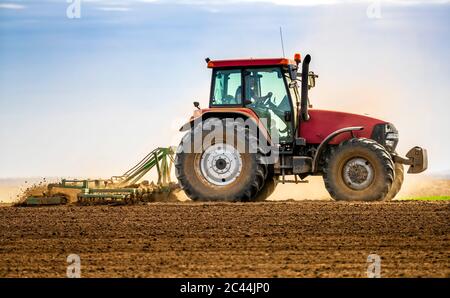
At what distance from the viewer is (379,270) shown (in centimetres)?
966

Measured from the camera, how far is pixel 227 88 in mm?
16359

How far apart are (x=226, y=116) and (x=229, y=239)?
15.1 ft

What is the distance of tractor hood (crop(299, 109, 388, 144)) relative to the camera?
16109 millimetres

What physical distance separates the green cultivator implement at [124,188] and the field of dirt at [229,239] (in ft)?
2.13

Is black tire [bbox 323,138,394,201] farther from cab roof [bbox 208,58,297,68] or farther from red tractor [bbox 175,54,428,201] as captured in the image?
cab roof [bbox 208,58,297,68]

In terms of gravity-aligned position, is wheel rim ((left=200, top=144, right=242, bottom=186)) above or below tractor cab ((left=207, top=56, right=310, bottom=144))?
below

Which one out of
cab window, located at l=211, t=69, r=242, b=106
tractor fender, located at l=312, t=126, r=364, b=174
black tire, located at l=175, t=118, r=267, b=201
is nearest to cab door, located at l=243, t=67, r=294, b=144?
cab window, located at l=211, t=69, r=242, b=106

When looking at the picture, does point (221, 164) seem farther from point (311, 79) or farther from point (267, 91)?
point (311, 79)

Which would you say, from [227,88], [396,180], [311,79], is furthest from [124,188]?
[396,180]

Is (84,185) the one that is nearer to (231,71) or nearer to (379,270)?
(231,71)

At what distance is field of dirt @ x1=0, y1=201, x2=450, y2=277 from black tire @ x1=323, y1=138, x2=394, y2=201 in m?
0.47
